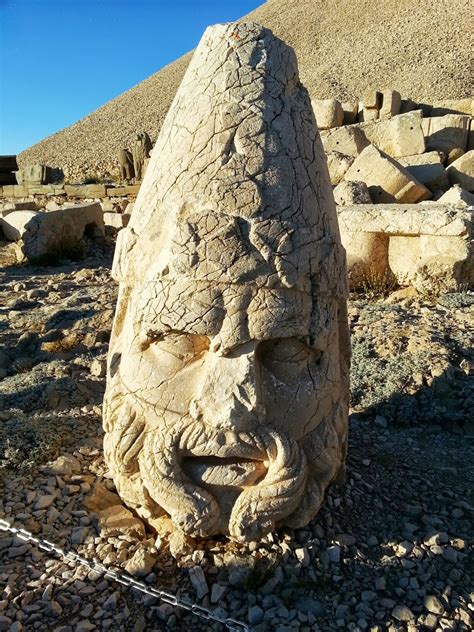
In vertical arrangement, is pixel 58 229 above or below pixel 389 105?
below

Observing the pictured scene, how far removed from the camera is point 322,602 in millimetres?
2256

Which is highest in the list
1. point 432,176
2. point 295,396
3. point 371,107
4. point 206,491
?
point 371,107

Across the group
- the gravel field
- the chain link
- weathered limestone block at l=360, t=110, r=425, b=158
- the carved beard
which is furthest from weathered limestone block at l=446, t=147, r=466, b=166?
the chain link

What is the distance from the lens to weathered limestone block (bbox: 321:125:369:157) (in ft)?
37.3

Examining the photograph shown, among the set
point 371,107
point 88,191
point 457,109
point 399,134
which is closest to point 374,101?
point 371,107

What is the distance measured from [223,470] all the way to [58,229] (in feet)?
27.4

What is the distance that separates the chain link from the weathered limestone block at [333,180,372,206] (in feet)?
21.1

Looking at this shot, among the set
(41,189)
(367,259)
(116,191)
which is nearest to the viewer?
(367,259)

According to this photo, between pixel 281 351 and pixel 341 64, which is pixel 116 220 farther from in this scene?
pixel 341 64

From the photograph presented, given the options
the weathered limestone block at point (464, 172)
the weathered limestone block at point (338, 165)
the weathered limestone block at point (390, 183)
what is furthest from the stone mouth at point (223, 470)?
the weathered limestone block at point (464, 172)

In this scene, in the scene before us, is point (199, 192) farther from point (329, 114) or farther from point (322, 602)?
point (329, 114)

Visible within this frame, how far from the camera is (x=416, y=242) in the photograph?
655cm

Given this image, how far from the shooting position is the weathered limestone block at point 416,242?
6.18 meters

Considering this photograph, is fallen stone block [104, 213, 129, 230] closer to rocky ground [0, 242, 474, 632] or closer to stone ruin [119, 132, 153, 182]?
stone ruin [119, 132, 153, 182]
